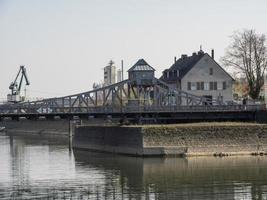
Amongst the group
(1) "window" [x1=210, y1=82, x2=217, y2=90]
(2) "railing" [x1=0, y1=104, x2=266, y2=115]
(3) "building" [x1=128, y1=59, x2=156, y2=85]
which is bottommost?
(2) "railing" [x1=0, y1=104, x2=266, y2=115]

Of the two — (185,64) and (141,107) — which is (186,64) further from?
(141,107)

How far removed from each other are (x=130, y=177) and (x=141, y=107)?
30927mm

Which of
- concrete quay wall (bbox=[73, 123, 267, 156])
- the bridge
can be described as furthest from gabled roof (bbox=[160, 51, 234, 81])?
concrete quay wall (bbox=[73, 123, 267, 156])

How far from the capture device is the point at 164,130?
7569 centimetres

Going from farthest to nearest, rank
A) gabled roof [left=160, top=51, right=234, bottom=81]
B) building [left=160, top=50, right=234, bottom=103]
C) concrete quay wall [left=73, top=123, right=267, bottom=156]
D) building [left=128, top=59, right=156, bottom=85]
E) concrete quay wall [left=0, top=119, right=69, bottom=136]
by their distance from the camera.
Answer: concrete quay wall [left=0, top=119, right=69, bottom=136], gabled roof [left=160, top=51, right=234, bottom=81], building [left=160, top=50, right=234, bottom=103], building [left=128, top=59, right=156, bottom=85], concrete quay wall [left=73, top=123, right=267, bottom=156]

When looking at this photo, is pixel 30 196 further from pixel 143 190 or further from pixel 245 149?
pixel 245 149

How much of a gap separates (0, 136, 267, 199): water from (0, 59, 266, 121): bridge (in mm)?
5459

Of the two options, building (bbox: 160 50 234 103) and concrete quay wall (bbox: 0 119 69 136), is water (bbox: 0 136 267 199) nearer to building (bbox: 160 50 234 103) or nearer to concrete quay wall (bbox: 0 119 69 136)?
building (bbox: 160 50 234 103)

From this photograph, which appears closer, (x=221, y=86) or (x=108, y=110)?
(x=108, y=110)

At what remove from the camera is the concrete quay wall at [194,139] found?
2963 inches

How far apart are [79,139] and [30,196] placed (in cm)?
4667

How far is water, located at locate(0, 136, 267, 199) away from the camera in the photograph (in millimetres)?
48094

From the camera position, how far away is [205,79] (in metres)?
118

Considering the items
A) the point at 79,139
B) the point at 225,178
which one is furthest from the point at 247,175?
the point at 79,139
